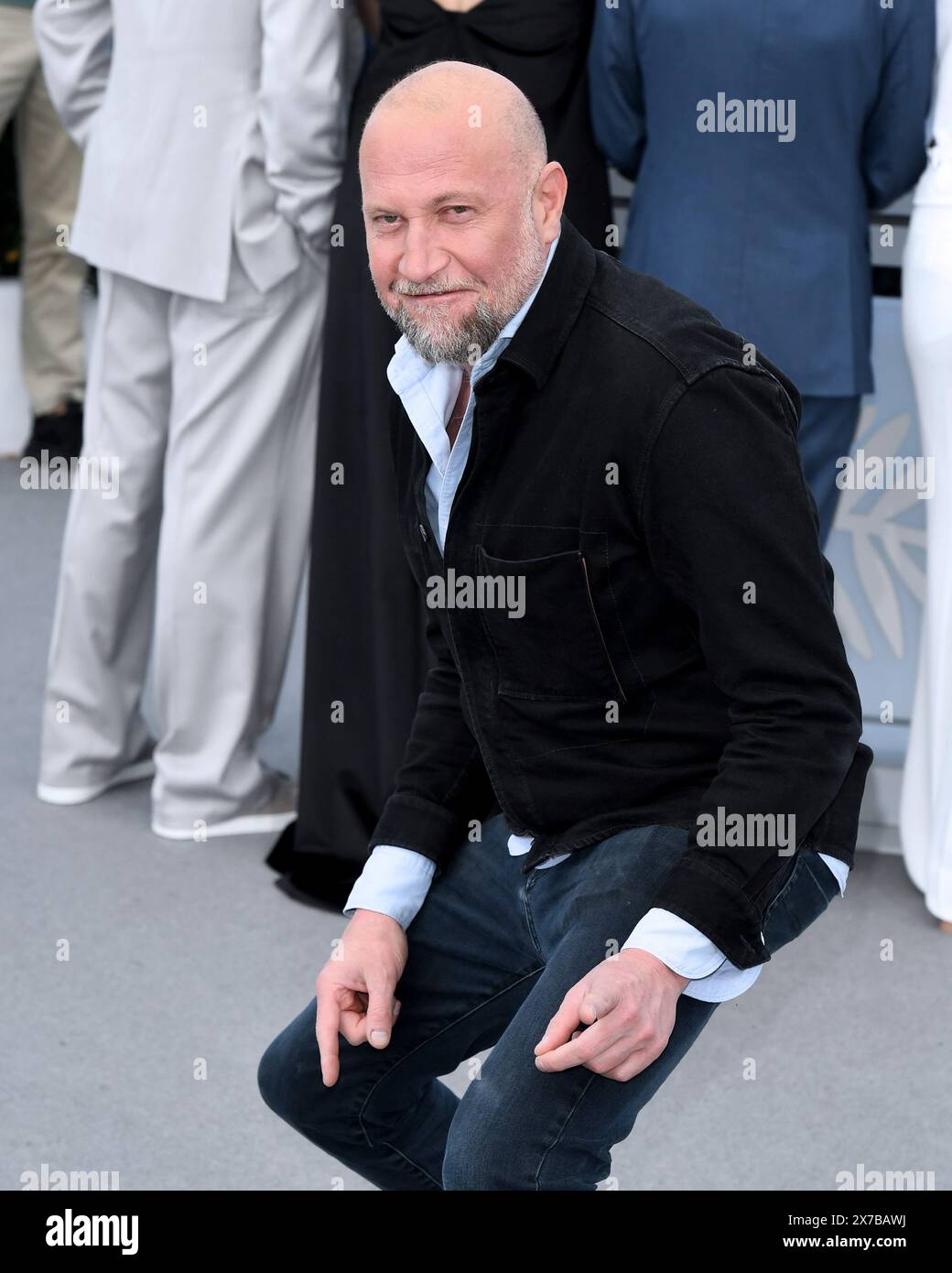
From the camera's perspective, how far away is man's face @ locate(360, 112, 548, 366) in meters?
1.33

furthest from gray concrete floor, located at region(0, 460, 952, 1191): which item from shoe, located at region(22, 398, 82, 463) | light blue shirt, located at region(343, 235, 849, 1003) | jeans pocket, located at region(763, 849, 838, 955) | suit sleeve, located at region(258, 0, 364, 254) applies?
shoe, located at region(22, 398, 82, 463)

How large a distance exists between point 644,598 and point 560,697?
0.41ft

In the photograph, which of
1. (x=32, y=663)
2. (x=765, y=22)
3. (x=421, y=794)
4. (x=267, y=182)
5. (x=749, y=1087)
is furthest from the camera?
(x=32, y=663)

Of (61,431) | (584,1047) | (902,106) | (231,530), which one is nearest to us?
(584,1047)

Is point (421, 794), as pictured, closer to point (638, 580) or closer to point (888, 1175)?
point (638, 580)

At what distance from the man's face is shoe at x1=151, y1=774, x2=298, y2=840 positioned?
1523 mm

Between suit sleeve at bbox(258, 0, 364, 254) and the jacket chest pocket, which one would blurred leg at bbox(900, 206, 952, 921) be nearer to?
suit sleeve at bbox(258, 0, 364, 254)

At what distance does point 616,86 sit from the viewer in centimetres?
233

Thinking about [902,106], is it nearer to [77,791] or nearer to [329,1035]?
[329,1035]

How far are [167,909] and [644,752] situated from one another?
1310 mm

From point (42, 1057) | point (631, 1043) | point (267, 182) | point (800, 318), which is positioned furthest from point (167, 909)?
point (631, 1043)

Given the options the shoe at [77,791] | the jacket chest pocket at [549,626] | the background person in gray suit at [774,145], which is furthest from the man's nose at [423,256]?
the shoe at [77,791]

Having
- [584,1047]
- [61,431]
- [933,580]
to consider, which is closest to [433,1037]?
[584,1047]

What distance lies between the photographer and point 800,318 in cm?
234
